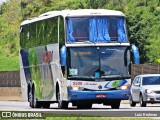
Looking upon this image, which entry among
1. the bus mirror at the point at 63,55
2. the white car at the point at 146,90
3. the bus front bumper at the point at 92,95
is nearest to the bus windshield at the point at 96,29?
the bus mirror at the point at 63,55

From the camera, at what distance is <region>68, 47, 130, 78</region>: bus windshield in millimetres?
34844

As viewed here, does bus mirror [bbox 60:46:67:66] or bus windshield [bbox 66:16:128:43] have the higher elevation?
bus windshield [bbox 66:16:128:43]

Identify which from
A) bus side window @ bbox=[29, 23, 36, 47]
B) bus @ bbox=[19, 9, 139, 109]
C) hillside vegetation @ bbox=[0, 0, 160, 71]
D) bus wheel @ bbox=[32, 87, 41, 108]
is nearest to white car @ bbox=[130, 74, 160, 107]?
bus @ bbox=[19, 9, 139, 109]

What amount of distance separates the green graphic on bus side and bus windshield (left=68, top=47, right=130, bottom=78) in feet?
17.0

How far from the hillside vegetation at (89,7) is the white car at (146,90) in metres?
38.0

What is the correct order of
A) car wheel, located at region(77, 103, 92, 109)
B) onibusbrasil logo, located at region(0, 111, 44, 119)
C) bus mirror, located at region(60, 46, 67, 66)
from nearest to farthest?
onibusbrasil logo, located at region(0, 111, 44, 119) → bus mirror, located at region(60, 46, 67, 66) → car wheel, located at region(77, 103, 92, 109)

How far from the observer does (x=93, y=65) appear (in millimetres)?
34938

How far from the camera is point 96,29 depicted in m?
35.4

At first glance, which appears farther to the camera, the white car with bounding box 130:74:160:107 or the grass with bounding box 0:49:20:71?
the grass with bounding box 0:49:20:71

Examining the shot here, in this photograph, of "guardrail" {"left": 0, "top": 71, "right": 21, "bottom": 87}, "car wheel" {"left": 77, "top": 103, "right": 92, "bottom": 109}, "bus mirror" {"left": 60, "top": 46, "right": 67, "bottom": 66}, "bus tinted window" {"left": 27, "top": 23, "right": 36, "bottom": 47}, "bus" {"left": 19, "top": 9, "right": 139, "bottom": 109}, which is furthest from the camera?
"guardrail" {"left": 0, "top": 71, "right": 21, "bottom": 87}

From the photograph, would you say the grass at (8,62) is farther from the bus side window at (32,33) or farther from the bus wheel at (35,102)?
the bus side window at (32,33)

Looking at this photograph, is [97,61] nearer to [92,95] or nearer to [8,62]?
[92,95]

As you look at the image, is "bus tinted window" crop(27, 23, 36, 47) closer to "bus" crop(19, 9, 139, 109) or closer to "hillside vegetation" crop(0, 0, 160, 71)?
"bus" crop(19, 9, 139, 109)

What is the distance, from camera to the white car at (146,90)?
38.9 m
